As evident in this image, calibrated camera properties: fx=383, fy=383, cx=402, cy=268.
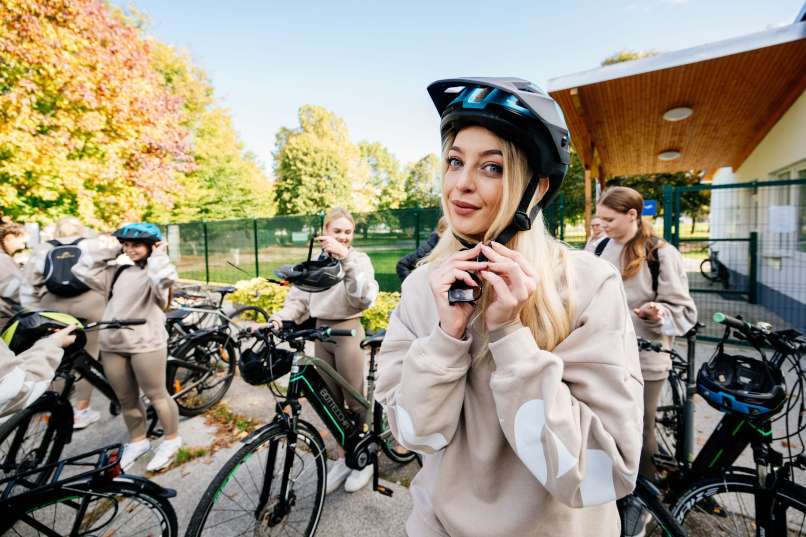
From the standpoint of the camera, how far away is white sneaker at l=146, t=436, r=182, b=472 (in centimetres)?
341

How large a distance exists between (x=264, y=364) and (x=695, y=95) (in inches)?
343

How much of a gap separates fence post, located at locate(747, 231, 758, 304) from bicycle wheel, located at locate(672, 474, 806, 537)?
669 centimetres

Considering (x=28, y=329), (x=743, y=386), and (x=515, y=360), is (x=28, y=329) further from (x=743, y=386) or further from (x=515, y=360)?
(x=743, y=386)

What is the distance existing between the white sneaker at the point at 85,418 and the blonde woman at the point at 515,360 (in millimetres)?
4646

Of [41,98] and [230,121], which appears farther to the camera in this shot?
[230,121]

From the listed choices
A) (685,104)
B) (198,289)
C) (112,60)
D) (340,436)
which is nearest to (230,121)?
(112,60)

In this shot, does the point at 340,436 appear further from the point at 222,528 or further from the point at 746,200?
the point at 746,200

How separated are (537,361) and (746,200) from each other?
8720 mm

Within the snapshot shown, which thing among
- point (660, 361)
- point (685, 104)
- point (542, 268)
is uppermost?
point (685, 104)

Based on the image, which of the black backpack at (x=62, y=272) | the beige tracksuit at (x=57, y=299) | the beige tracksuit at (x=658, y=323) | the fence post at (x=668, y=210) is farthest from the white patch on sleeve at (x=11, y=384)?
the fence post at (x=668, y=210)

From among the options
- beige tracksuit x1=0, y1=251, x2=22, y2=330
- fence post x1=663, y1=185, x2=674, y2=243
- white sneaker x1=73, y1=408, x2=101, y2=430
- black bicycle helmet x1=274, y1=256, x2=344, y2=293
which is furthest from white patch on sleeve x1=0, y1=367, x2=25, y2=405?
fence post x1=663, y1=185, x2=674, y2=243

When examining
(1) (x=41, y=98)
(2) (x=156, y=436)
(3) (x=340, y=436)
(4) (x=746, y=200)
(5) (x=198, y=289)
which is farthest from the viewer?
(1) (x=41, y=98)

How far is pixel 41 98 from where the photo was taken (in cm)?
812

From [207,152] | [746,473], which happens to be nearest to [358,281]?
[746,473]
